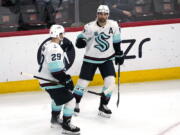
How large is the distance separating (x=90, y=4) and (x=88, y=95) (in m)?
1.19

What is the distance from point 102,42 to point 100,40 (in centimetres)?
3

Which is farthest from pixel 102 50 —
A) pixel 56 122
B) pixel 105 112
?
pixel 56 122

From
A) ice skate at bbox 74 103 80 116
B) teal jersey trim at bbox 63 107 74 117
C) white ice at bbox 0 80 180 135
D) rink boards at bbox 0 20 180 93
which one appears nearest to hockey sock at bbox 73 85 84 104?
ice skate at bbox 74 103 80 116

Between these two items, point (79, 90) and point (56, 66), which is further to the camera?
point (79, 90)

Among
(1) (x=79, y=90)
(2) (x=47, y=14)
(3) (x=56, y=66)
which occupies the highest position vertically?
(2) (x=47, y=14)

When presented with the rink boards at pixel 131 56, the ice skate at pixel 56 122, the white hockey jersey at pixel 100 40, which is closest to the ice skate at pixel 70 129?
the ice skate at pixel 56 122

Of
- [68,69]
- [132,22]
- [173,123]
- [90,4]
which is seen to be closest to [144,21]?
[132,22]

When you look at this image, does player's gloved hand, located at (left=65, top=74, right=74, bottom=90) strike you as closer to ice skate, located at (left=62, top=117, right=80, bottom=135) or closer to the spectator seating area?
ice skate, located at (left=62, top=117, right=80, bottom=135)

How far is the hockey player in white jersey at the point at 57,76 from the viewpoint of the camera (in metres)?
3.52

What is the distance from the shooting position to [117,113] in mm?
4320

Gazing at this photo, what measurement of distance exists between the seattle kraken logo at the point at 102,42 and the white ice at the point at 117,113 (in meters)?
0.73

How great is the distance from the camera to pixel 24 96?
16.4ft

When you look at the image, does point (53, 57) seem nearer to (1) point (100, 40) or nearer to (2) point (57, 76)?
(2) point (57, 76)

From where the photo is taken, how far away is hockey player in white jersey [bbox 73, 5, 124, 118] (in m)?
4.08
